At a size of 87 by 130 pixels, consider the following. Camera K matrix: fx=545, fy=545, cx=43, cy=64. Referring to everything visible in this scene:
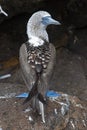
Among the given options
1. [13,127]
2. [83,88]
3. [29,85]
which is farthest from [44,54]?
[83,88]

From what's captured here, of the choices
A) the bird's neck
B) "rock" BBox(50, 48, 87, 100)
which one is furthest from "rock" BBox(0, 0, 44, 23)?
the bird's neck

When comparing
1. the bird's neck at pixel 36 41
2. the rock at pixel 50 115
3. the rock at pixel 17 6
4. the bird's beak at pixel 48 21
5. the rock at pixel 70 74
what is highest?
the bird's beak at pixel 48 21

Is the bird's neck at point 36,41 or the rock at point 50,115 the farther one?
the bird's neck at point 36,41

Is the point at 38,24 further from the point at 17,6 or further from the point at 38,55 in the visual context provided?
the point at 17,6

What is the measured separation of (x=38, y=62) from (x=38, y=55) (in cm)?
20

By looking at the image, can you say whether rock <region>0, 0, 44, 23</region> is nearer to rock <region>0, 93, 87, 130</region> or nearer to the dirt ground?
the dirt ground

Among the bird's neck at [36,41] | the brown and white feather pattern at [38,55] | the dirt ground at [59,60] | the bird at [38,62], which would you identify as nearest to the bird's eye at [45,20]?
the bird at [38,62]

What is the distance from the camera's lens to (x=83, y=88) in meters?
10.4

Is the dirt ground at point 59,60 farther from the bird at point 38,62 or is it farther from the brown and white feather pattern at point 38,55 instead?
the brown and white feather pattern at point 38,55

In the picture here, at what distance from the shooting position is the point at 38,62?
7.87 meters

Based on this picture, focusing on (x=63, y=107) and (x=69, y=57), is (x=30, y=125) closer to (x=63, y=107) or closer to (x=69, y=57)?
(x=63, y=107)

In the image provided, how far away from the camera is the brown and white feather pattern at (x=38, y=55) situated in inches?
310

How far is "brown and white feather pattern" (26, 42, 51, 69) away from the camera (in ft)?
25.9

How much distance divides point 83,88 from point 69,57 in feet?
3.21
